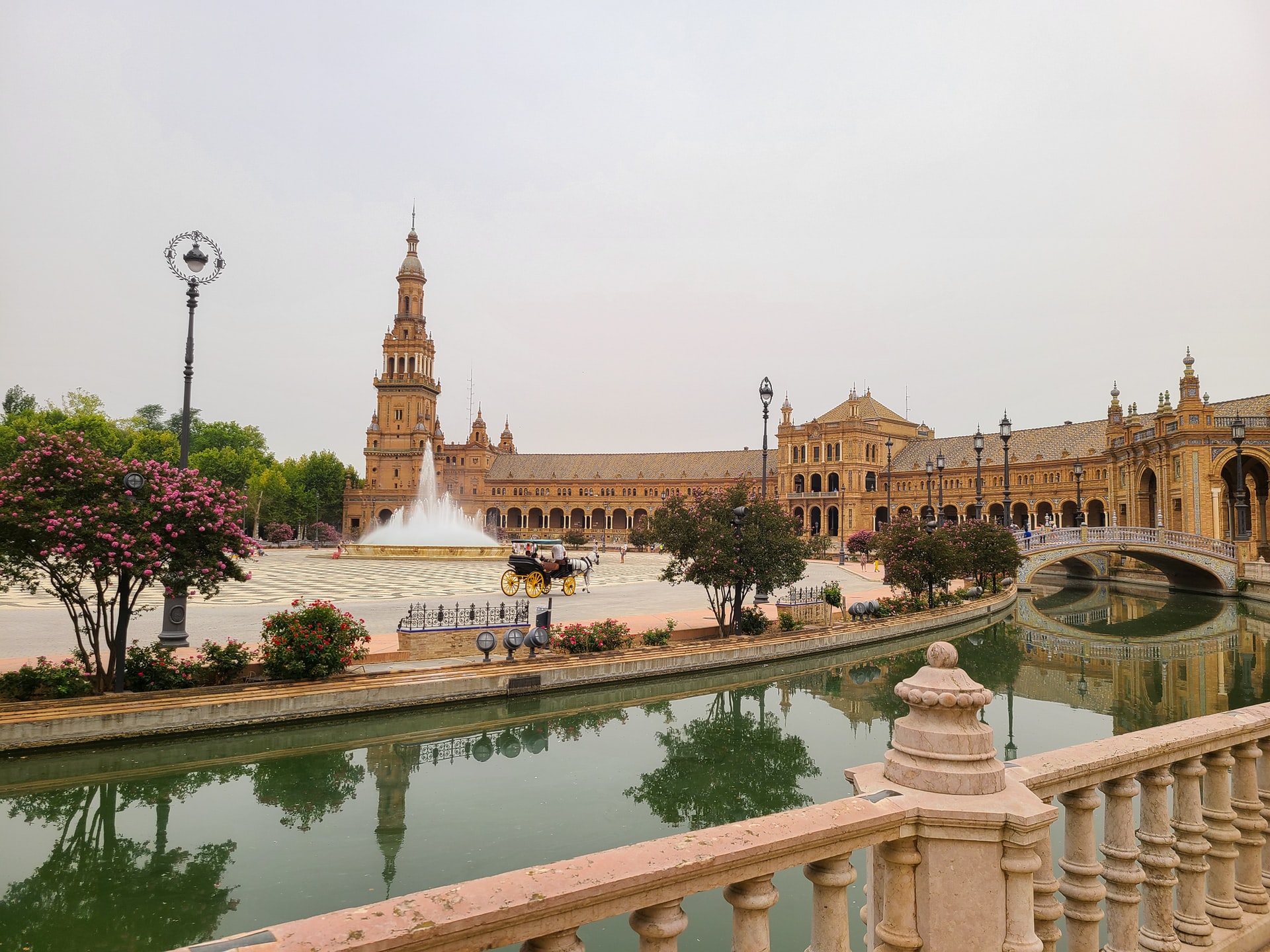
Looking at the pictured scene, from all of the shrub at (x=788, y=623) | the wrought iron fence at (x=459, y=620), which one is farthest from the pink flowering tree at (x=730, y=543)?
the wrought iron fence at (x=459, y=620)

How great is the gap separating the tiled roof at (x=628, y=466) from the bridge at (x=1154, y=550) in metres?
55.3

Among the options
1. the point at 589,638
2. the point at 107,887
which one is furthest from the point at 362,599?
the point at 107,887

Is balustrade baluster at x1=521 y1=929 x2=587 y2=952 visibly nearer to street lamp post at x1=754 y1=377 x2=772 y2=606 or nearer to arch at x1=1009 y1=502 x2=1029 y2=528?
street lamp post at x1=754 y1=377 x2=772 y2=606

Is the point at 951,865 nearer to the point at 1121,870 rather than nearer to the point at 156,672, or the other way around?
the point at 1121,870

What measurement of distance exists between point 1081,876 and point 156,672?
12.8m

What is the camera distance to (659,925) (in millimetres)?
2348

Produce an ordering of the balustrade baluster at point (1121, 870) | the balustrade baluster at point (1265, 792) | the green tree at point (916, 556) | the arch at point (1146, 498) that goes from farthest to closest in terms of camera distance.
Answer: the arch at point (1146, 498)
the green tree at point (916, 556)
the balustrade baluster at point (1265, 792)
the balustrade baluster at point (1121, 870)

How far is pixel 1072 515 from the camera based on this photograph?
235 feet

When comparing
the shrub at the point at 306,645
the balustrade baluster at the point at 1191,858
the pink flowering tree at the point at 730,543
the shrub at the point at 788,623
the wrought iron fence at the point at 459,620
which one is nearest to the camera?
the balustrade baluster at the point at 1191,858

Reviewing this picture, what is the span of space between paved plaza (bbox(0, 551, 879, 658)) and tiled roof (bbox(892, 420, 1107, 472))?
1655 inches

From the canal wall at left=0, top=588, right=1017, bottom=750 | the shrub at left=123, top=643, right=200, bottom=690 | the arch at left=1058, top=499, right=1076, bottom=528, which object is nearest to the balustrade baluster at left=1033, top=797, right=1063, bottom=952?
the canal wall at left=0, top=588, right=1017, bottom=750

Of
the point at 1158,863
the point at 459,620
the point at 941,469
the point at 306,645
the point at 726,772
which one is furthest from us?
the point at 941,469

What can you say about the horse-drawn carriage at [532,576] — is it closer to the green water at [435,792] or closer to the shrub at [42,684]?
the green water at [435,792]

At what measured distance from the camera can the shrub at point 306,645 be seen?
12125 millimetres
